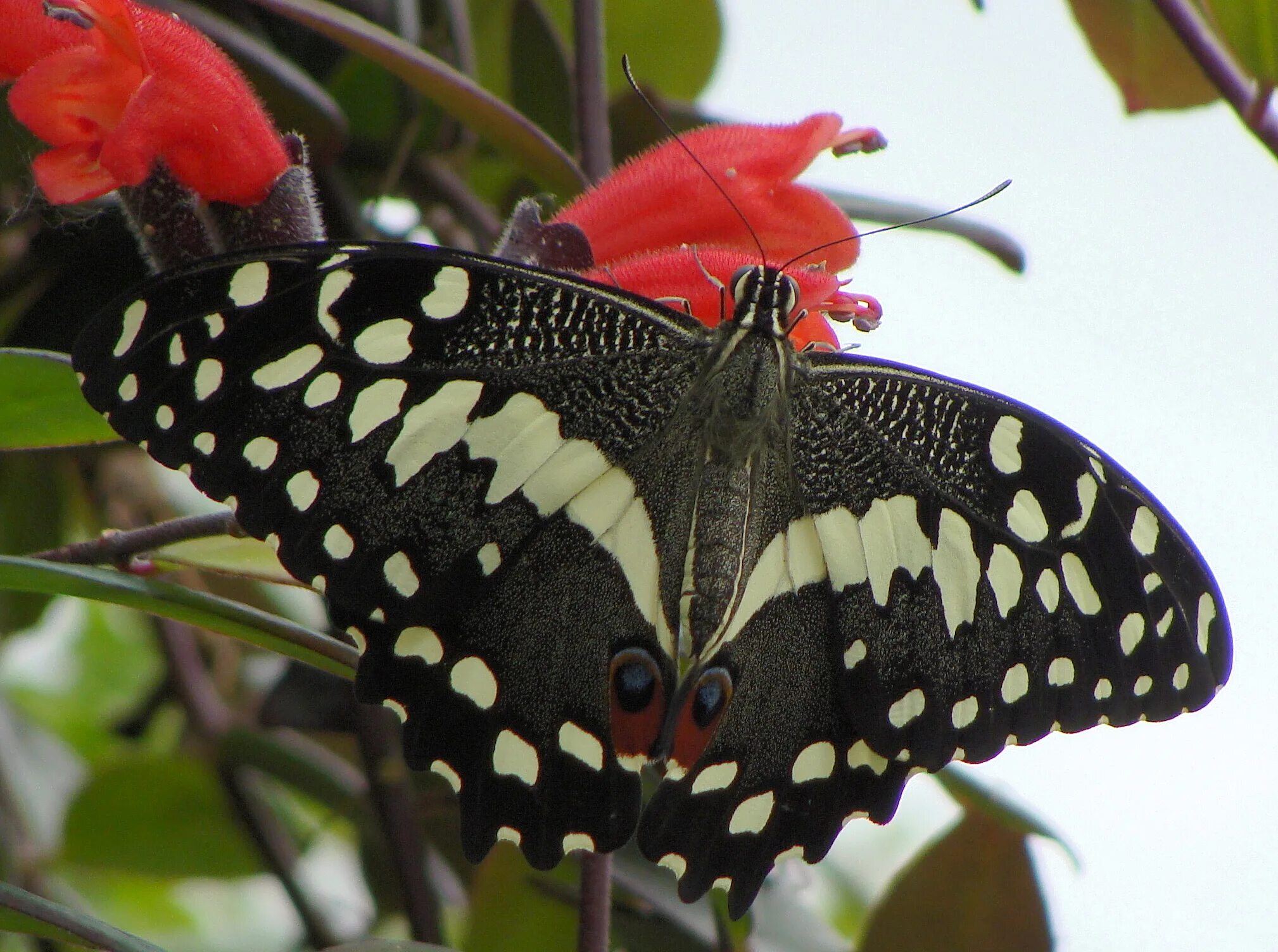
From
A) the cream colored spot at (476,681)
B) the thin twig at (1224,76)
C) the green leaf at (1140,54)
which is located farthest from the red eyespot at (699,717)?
the green leaf at (1140,54)

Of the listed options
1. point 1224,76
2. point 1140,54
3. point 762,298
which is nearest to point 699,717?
point 762,298

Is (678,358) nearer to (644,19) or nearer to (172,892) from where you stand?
(644,19)

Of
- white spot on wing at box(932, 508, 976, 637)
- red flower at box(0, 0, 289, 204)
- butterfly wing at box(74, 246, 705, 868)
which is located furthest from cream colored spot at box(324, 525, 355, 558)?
white spot on wing at box(932, 508, 976, 637)

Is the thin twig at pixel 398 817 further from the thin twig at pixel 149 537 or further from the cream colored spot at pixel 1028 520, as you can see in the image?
the cream colored spot at pixel 1028 520

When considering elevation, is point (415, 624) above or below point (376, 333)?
below

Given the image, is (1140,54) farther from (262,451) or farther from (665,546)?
(262,451)

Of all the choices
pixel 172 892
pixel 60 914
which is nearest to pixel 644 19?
pixel 60 914
